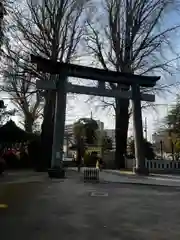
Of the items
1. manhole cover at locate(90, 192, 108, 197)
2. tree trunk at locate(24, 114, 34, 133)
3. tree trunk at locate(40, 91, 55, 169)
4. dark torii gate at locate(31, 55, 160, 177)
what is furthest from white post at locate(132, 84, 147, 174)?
tree trunk at locate(24, 114, 34, 133)

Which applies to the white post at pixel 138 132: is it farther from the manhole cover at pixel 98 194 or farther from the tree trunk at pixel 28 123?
the tree trunk at pixel 28 123

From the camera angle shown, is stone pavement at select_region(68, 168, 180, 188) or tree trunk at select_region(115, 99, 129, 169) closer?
stone pavement at select_region(68, 168, 180, 188)

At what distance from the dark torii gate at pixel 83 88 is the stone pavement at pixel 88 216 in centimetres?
864

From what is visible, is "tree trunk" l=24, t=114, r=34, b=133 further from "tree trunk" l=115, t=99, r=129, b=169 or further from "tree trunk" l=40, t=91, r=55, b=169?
"tree trunk" l=115, t=99, r=129, b=169

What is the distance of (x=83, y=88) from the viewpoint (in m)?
23.0

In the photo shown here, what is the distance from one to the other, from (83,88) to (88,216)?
14.8 meters

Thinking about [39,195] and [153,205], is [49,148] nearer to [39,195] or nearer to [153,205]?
[39,195]

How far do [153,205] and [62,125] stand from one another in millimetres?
11478

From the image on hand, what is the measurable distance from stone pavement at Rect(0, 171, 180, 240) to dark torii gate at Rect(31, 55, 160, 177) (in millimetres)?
8640

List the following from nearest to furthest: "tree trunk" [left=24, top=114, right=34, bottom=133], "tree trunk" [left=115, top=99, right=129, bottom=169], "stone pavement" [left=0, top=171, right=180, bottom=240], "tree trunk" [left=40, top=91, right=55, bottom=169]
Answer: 1. "stone pavement" [left=0, top=171, right=180, bottom=240]
2. "tree trunk" [left=40, top=91, right=55, bottom=169]
3. "tree trunk" [left=115, top=99, right=129, bottom=169]
4. "tree trunk" [left=24, top=114, right=34, bottom=133]

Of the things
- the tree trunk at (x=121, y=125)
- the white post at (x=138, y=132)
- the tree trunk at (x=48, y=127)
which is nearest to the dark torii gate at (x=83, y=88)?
the white post at (x=138, y=132)

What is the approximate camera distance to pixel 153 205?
11055 millimetres

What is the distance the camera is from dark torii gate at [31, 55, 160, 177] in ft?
71.4

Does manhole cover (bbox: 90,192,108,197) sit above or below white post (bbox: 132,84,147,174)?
below
